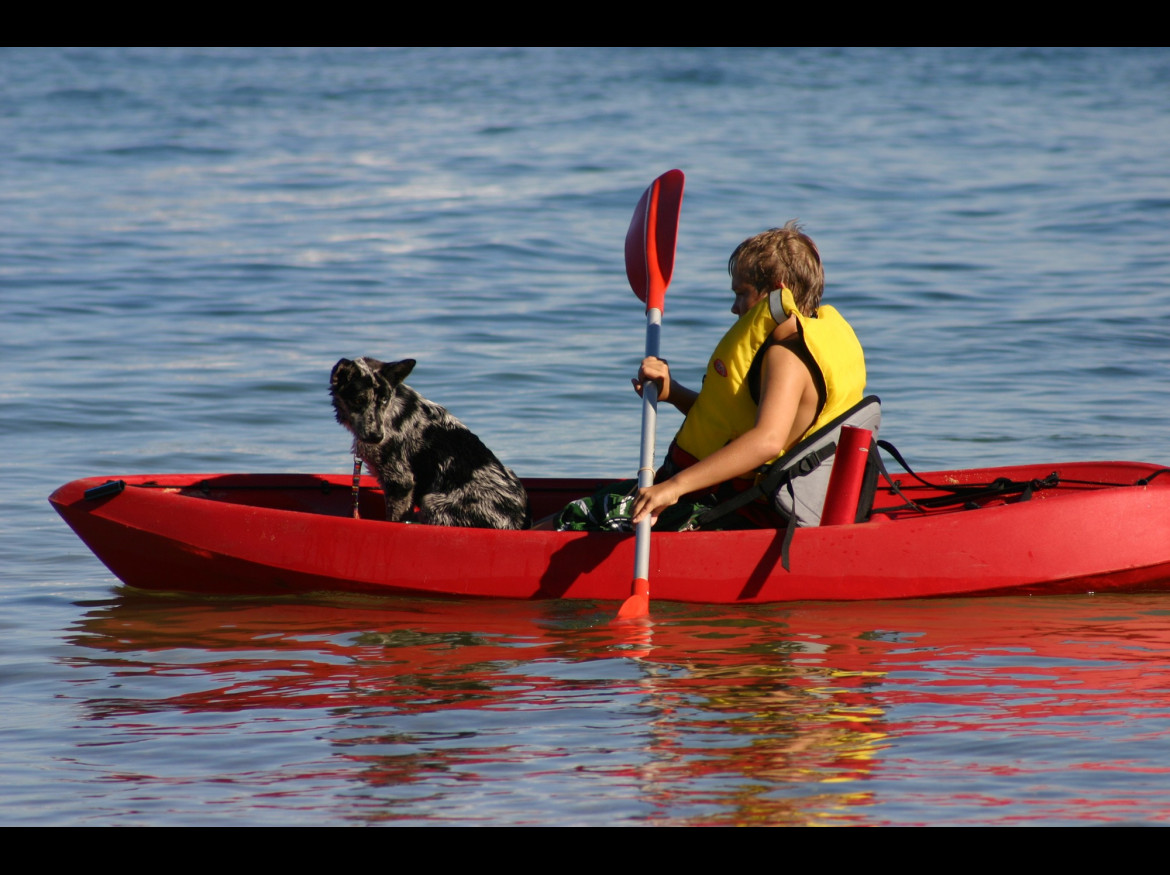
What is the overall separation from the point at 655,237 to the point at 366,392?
1707 millimetres

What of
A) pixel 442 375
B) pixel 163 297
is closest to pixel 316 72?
pixel 163 297

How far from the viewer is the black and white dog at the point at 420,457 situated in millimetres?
5234

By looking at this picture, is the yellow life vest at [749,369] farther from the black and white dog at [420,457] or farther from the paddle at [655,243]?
the black and white dog at [420,457]

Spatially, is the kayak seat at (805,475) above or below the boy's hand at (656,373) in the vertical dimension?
below

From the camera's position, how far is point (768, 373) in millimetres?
4762

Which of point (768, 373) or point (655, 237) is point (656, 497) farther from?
point (655, 237)

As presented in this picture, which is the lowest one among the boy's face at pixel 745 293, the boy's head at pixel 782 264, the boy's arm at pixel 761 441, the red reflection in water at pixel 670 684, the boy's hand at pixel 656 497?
the red reflection in water at pixel 670 684

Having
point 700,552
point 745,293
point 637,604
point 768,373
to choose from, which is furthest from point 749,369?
point 637,604

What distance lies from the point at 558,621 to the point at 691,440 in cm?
84

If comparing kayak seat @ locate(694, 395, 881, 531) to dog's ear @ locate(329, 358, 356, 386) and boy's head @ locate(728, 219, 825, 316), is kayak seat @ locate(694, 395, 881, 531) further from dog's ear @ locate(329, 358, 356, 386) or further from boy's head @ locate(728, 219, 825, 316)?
dog's ear @ locate(329, 358, 356, 386)

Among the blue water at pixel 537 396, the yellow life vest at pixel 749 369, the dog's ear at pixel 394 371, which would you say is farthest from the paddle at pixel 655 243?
the blue water at pixel 537 396

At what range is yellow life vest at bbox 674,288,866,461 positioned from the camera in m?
4.81

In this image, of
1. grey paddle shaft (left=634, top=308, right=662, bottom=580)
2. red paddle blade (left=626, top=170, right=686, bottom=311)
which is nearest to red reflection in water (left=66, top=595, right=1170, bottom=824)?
grey paddle shaft (left=634, top=308, right=662, bottom=580)

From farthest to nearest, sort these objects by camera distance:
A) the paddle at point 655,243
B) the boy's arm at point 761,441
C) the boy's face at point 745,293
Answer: the paddle at point 655,243 < the boy's face at point 745,293 < the boy's arm at point 761,441
